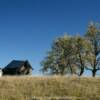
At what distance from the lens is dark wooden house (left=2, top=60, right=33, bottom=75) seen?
82.4m

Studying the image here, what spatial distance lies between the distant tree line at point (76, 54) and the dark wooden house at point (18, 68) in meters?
6.89

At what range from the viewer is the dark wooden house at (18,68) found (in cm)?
8239

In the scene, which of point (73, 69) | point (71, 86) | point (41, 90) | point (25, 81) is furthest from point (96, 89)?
point (73, 69)

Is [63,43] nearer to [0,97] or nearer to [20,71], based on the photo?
[20,71]

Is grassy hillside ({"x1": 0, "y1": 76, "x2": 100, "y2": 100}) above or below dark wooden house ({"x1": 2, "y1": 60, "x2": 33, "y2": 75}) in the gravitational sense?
below

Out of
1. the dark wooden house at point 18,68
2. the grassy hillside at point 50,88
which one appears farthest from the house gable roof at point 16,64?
the grassy hillside at point 50,88

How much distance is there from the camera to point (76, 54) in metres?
76.9

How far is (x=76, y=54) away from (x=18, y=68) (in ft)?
50.1

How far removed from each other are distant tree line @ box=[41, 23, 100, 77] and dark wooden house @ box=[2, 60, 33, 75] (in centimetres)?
689

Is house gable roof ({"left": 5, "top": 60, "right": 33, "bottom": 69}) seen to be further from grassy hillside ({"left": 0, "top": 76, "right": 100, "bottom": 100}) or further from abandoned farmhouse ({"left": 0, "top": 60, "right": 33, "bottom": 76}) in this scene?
grassy hillside ({"left": 0, "top": 76, "right": 100, "bottom": 100})

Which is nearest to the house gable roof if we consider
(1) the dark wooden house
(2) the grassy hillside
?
(1) the dark wooden house

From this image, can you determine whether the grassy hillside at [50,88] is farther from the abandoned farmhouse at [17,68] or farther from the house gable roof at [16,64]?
the house gable roof at [16,64]

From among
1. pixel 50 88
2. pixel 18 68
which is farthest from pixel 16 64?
pixel 50 88

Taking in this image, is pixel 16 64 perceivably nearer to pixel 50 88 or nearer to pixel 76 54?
pixel 76 54
